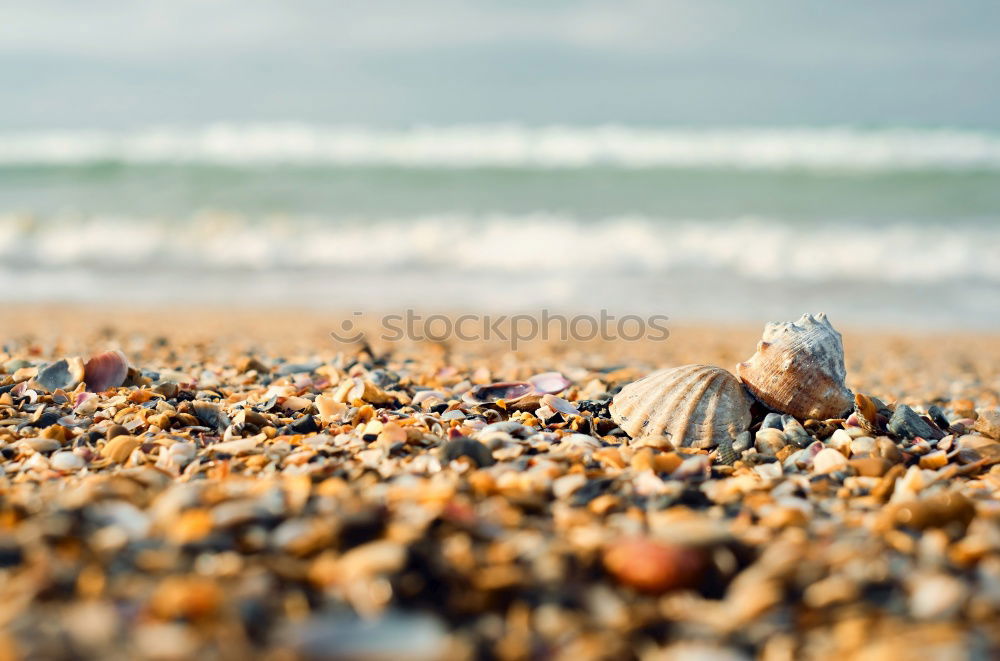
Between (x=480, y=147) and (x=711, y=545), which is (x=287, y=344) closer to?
(x=711, y=545)

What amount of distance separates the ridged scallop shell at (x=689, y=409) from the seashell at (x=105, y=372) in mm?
1933

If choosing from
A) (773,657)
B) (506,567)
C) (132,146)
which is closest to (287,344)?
(506,567)

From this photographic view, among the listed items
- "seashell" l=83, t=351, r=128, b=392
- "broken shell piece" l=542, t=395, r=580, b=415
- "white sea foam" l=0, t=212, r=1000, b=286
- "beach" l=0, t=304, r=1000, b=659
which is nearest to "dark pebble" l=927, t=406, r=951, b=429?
"beach" l=0, t=304, r=1000, b=659

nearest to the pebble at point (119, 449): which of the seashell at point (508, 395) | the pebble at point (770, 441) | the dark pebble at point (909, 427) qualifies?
the seashell at point (508, 395)

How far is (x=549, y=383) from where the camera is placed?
120 inches

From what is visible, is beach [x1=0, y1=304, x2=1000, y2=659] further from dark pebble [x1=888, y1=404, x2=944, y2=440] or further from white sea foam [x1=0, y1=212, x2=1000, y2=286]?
white sea foam [x1=0, y1=212, x2=1000, y2=286]

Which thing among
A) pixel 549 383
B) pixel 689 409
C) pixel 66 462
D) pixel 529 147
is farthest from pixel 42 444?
pixel 529 147

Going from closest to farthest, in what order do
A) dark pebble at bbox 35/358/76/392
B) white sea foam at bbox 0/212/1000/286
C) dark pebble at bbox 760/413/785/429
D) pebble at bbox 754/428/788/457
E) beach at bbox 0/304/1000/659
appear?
beach at bbox 0/304/1000/659, pebble at bbox 754/428/788/457, dark pebble at bbox 760/413/785/429, dark pebble at bbox 35/358/76/392, white sea foam at bbox 0/212/1000/286

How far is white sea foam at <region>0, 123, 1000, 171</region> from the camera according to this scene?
55.8ft

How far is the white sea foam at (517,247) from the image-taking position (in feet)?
32.2

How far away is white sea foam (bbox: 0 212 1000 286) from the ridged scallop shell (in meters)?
7.35

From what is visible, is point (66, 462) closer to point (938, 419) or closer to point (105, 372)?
point (105, 372)

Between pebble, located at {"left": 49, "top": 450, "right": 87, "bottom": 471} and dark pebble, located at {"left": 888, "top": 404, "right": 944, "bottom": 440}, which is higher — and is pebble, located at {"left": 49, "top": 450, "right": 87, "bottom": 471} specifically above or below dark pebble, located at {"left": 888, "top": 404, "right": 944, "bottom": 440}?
below

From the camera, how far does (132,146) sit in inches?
736
